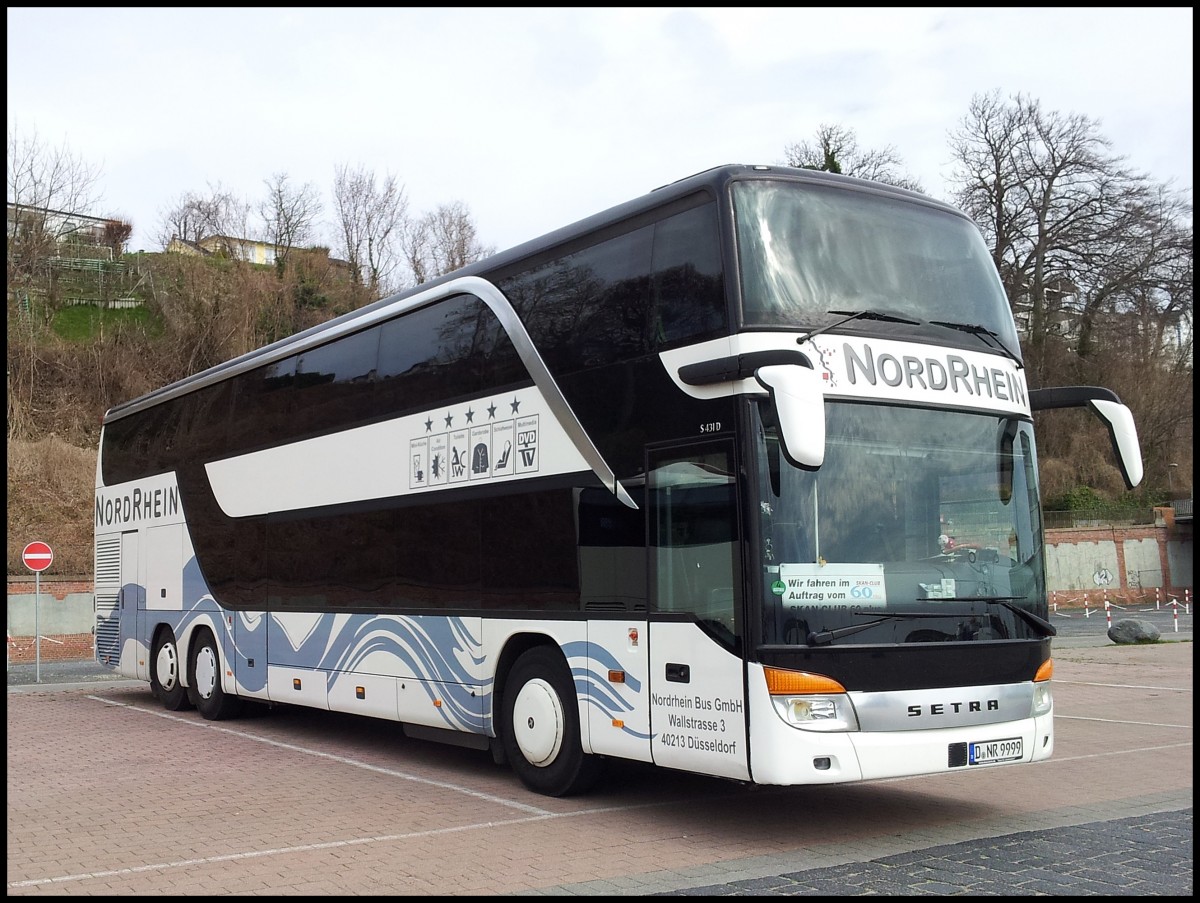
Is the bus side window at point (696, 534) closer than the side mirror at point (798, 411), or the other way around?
the side mirror at point (798, 411)

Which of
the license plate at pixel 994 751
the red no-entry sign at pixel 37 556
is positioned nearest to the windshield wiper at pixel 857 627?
the license plate at pixel 994 751

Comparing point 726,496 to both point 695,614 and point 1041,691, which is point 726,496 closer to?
point 695,614

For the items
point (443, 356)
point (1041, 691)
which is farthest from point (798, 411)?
point (443, 356)

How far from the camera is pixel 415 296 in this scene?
1192cm

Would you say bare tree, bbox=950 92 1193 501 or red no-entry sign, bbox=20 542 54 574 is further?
bare tree, bbox=950 92 1193 501

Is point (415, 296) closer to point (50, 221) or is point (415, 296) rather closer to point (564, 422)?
point (564, 422)

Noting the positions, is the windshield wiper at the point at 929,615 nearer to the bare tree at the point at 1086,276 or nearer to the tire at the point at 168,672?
the tire at the point at 168,672

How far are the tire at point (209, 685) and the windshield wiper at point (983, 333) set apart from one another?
33.6 ft

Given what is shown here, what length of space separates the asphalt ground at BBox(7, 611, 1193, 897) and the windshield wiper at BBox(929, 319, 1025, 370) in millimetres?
3234

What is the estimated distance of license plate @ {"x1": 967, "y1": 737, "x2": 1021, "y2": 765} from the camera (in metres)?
8.02

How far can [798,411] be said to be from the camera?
689cm

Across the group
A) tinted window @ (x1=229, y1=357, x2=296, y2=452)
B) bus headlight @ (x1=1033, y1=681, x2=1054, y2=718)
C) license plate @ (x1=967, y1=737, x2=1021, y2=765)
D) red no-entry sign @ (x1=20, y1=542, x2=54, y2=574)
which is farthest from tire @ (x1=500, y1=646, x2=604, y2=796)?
red no-entry sign @ (x1=20, y1=542, x2=54, y2=574)

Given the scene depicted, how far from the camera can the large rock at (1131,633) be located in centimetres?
2833

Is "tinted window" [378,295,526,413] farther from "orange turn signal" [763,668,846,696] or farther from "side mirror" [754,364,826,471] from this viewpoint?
"orange turn signal" [763,668,846,696]
